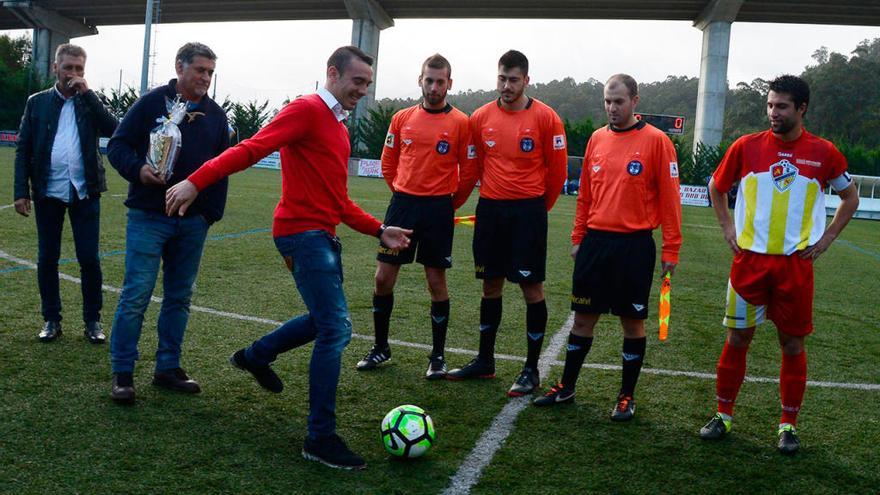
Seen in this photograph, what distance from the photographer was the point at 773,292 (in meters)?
4.43

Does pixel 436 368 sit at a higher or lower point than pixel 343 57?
lower

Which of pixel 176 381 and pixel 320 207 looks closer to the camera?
pixel 320 207

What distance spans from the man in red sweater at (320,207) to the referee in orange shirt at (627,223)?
1.60 m

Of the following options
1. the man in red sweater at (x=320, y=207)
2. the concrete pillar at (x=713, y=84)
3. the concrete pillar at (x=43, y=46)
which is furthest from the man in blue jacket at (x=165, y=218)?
the concrete pillar at (x=43, y=46)

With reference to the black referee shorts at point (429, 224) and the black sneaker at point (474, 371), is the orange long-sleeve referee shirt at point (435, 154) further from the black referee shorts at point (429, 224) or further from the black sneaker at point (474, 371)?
the black sneaker at point (474, 371)

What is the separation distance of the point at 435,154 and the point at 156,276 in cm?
202

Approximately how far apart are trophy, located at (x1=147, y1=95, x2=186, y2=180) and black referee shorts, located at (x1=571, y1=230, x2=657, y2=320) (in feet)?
8.21

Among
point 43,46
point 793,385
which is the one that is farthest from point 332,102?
point 43,46

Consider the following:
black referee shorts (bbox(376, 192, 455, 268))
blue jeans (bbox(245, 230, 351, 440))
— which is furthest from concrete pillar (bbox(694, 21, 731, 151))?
blue jeans (bbox(245, 230, 351, 440))

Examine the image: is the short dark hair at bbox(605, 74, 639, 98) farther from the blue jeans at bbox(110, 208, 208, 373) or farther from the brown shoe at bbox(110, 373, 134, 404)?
the brown shoe at bbox(110, 373, 134, 404)

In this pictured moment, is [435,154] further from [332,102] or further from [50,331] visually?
[50,331]

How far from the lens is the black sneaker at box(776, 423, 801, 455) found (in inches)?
170

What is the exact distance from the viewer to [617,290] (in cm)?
480

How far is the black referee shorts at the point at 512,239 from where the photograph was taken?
5332mm
